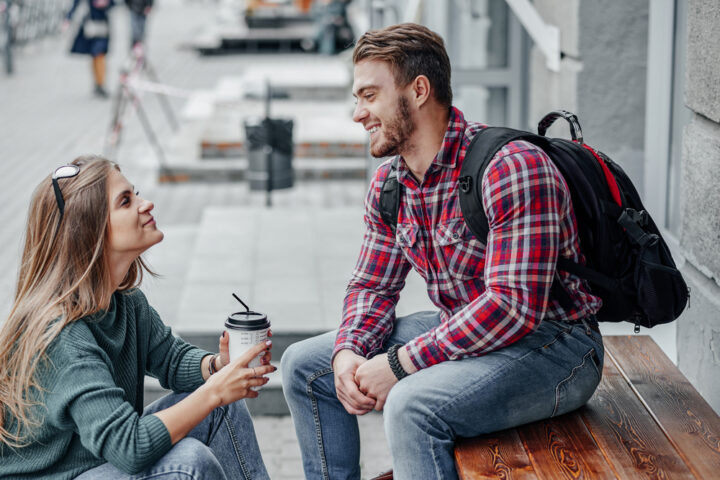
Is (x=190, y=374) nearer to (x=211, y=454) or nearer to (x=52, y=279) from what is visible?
(x=211, y=454)

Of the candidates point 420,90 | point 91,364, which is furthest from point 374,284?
point 91,364

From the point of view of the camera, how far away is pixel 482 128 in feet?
10.3

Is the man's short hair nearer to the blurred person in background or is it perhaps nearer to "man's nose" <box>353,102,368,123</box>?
"man's nose" <box>353,102,368,123</box>

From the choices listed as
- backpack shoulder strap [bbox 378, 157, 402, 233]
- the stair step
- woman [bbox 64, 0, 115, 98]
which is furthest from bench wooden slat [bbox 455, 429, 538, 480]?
woman [bbox 64, 0, 115, 98]

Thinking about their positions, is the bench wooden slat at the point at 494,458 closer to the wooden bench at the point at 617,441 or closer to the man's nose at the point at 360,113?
the wooden bench at the point at 617,441

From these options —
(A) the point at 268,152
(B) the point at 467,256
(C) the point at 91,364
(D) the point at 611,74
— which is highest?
(D) the point at 611,74

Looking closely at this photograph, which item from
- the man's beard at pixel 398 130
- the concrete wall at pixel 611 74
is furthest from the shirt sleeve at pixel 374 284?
the concrete wall at pixel 611 74

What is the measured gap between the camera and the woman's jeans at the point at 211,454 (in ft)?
8.85

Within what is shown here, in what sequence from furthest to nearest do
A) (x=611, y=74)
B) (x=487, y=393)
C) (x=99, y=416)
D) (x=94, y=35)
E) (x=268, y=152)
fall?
(x=94, y=35) → (x=268, y=152) → (x=611, y=74) → (x=487, y=393) → (x=99, y=416)

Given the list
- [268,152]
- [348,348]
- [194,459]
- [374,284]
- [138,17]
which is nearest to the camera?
[194,459]

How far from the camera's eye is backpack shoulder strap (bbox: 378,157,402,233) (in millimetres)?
3219

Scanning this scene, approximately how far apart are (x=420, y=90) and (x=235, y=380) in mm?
984

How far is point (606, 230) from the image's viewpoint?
2904 mm

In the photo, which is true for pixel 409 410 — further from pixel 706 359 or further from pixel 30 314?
pixel 706 359
